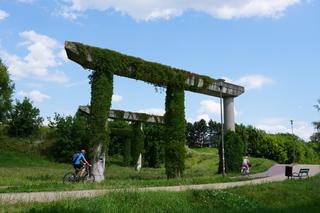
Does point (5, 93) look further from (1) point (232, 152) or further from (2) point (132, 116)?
(1) point (232, 152)

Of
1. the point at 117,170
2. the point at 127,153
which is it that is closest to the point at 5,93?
the point at 127,153

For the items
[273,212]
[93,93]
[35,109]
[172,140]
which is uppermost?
[35,109]

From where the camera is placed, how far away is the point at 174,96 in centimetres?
2581

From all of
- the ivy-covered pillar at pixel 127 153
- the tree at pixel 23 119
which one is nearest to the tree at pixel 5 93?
the tree at pixel 23 119

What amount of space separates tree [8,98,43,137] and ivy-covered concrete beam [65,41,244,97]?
29722mm

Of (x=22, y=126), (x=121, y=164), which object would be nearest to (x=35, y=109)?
(x=22, y=126)

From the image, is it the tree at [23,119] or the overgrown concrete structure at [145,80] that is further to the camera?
the tree at [23,119]

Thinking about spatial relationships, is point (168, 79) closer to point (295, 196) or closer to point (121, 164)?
point (295, 196)

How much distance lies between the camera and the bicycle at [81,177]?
20.2 meters

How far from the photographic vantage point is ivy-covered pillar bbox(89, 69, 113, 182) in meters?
22.3

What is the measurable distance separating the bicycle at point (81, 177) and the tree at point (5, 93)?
117 feet

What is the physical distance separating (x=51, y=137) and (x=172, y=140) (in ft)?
99.7

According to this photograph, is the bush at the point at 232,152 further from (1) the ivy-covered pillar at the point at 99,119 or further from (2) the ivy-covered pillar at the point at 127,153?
(2) the ivy-covered pillar at the point at 127,153

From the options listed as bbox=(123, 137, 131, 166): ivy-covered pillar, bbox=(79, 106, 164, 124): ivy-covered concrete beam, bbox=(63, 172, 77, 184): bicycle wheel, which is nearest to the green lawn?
bbox=(123, 137, 131, 166): ivy-covered pillar
